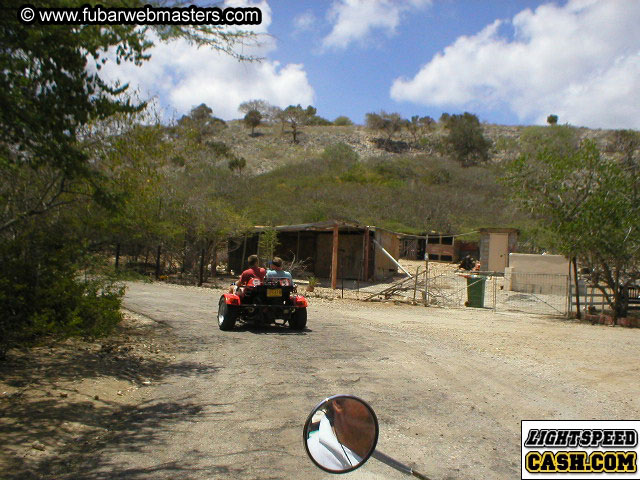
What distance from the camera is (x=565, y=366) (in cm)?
947

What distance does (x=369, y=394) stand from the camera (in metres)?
6.77

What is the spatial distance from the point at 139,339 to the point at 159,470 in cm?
636

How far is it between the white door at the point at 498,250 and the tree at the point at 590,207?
14.6 meters

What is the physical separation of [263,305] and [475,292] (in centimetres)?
1183

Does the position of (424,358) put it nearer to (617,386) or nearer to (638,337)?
(617,386)

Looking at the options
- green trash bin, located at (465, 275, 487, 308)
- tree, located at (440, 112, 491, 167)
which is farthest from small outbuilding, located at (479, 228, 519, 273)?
tree, located at (440, 112, 491, 167)

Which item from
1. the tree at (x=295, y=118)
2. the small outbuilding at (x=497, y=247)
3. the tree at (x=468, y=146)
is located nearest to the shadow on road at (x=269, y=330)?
the small outbuilding at (x=497, y=247)

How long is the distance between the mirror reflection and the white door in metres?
33.4

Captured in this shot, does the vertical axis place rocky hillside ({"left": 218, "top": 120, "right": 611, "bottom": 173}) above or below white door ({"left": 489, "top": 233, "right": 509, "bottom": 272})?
above

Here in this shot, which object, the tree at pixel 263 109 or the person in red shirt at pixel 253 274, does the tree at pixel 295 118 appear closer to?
the tree at pixel 263 109

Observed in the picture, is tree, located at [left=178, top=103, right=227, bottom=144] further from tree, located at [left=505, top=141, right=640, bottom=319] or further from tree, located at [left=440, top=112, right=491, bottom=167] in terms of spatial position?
tree, located at [left=505, top=141, right=640, bottom=319]

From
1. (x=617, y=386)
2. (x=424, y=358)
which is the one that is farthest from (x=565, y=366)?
(x=424, y=358)

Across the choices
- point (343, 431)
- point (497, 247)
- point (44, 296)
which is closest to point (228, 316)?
point (44, 296)

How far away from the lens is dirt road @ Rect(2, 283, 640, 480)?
4.70 meters
